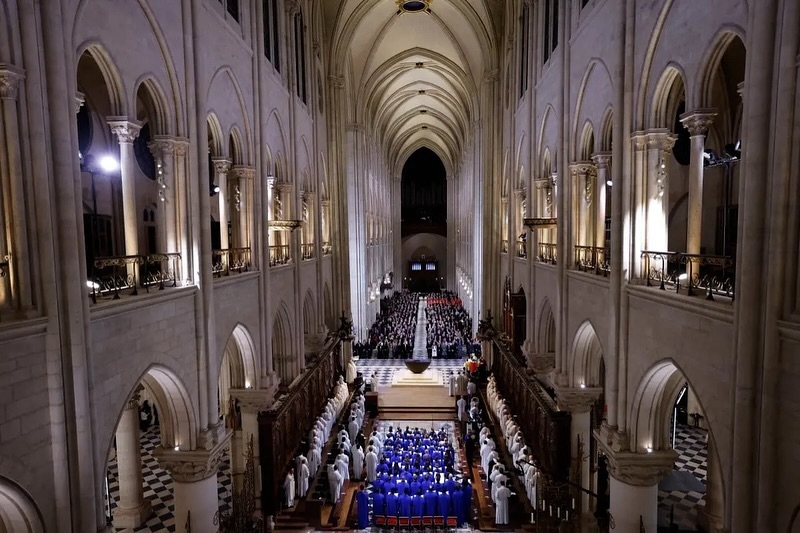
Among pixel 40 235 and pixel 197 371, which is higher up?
pixel 40 235

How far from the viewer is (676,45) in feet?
23.3

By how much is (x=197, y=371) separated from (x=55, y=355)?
12.1ft

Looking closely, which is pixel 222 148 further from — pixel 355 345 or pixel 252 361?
pixel 355 345

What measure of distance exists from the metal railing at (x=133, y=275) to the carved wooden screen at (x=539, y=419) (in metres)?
8.78

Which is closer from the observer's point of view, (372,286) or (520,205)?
(520,205)

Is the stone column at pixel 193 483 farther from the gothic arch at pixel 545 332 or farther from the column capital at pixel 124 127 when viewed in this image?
the gothic arch at pixel 545 332

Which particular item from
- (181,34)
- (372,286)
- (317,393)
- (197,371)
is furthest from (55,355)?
(372,286)

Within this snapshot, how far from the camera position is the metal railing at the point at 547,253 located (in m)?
13.6

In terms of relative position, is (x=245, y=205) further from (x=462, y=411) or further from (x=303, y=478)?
(x=462, y=411)

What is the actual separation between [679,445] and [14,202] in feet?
56.0

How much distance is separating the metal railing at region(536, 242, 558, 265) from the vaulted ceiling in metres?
10.5

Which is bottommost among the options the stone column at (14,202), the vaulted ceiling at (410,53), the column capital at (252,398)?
the column capital at (252,398)

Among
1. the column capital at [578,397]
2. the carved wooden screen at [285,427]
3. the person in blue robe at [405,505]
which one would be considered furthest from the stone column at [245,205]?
the column capital at [578,397]

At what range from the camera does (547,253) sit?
46.9 feet
